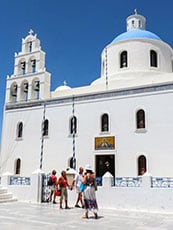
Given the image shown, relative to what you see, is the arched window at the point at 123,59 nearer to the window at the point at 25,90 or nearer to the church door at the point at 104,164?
the window at the point at 25,90

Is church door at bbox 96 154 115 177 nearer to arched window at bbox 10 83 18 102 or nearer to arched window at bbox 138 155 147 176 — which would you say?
arched window at bbox 138 155 147 176

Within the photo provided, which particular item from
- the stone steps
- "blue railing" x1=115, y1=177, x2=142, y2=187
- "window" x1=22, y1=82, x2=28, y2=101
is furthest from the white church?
the stone steps

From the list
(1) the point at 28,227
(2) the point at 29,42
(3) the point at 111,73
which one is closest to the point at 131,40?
(3) the point at 111,73

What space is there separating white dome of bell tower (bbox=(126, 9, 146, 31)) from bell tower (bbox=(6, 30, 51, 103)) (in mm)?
7679

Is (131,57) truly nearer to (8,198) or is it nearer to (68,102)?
(68,102)

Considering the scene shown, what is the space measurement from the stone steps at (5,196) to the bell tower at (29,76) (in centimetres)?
677

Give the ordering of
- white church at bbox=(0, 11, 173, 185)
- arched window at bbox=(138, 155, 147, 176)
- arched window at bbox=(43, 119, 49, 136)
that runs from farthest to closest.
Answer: arched window at bbox=(43, 119, 49, 136) → white church at bbox=(0, 11, 173, 185) → arched window at bbox=(138, 155, 147, 176)

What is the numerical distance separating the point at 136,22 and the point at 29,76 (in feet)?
31.3

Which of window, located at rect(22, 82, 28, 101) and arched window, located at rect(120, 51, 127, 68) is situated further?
arched window, located at rect(120, 51, 127, 68)

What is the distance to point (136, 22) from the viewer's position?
2086 centimetres

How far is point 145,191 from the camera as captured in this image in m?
9.48

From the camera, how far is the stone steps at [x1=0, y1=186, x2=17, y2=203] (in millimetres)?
11317

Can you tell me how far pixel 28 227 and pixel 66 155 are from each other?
927 cm

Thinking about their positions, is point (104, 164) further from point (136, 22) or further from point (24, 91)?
point (136, 22)
